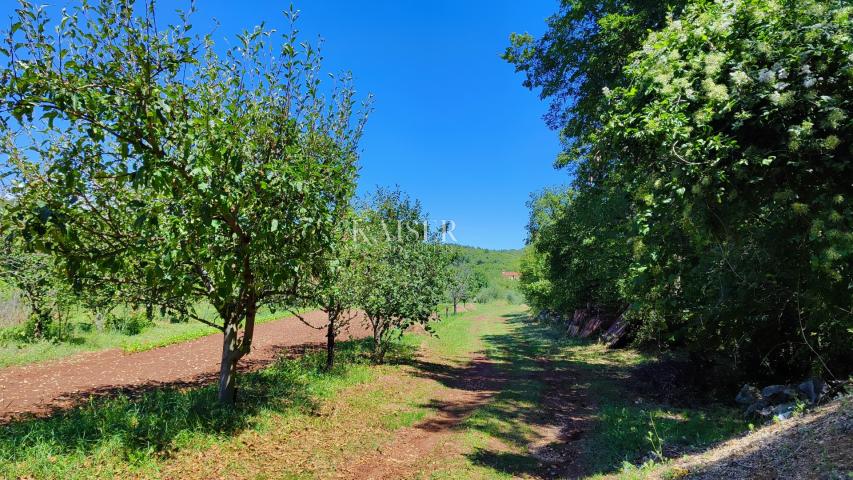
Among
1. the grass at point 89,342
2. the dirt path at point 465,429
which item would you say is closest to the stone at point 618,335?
the dirt path at point 465,429

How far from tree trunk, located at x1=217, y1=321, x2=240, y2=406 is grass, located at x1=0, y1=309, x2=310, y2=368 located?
3.74 meters

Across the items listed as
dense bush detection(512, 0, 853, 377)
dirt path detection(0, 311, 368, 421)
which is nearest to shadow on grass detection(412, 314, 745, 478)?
dense bush detection(512, 0, 853, 377)

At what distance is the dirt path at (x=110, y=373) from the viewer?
10727 millimetres

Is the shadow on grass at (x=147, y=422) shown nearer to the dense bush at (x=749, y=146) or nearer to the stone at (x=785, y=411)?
the dense bush at (x=749, y=146)

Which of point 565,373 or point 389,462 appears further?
point 565,373

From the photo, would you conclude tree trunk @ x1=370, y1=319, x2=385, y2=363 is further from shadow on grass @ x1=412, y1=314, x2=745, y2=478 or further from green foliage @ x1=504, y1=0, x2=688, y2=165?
green foliage @ x1=504, y1=0, x2=688, y2=165

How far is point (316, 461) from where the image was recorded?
735 cm

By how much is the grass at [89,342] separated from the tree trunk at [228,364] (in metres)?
3.74

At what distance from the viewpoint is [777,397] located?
26.5 feet

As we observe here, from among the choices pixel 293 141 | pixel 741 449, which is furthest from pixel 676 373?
pixel 293 141

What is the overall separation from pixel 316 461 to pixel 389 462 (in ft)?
4.23

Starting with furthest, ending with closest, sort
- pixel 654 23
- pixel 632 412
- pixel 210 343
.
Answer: pixel 210 343 < pixel 654 23 < pixel 632 412

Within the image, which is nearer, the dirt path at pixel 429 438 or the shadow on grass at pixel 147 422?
the shadow on grass at pixel 147 422

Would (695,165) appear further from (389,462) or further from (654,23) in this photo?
(654,23)
